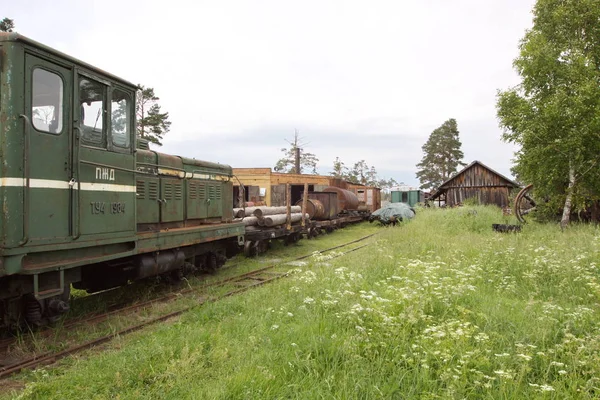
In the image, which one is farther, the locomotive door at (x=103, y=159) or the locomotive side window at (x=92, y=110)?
the locomotive side window at (x=92, y=110)

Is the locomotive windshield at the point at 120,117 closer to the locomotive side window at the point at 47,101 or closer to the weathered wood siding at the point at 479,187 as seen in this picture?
the locomotive side window at the point at 47,101

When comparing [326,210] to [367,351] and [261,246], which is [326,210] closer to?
[261,246]

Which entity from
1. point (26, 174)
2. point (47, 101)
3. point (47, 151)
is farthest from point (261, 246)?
point (26, 174)

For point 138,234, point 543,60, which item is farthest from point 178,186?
point 543,60

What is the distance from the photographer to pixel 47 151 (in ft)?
16.0

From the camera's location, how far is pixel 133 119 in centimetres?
654

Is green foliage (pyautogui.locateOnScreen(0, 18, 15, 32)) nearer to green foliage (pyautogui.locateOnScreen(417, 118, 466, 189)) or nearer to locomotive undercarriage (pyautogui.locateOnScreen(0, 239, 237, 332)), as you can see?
locomotive undercarriage (pyautogui.locateOnScreen(0, 239, 237, 332))

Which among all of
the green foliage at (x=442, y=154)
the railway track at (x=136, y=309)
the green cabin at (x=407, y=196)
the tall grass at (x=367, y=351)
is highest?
the green foliage at (x=442, y=154)

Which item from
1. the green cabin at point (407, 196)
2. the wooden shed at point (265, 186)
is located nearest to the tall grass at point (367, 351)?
the wooden shed at point (265, 186)

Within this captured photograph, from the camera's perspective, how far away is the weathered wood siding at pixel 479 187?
2855 centimetres

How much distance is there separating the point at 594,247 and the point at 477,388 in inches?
271

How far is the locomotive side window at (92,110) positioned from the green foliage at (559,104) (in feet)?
45.7

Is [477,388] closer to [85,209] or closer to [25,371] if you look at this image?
[25,371]

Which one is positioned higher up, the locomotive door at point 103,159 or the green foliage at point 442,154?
the green foliage at point 442,154
